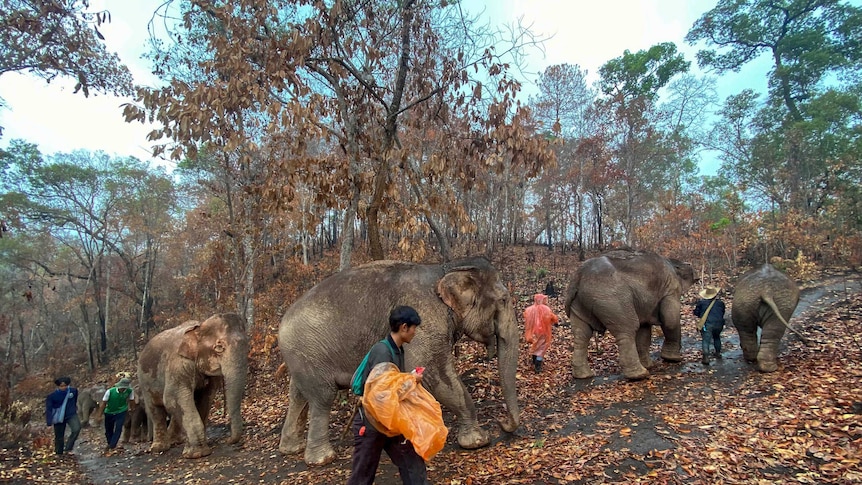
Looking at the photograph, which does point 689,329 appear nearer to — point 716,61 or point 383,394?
point 383,394

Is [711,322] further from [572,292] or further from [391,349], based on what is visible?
[391,349]

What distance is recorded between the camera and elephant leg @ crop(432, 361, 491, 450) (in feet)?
17.4

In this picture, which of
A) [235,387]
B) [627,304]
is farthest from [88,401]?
[627,304]

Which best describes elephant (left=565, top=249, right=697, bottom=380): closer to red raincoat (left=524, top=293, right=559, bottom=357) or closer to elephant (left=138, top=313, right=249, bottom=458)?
red raincoat (left=524, top=293, right=559, bottom=357)

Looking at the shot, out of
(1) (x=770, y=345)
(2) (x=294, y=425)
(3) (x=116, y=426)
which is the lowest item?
(3) (x=116, y=426)

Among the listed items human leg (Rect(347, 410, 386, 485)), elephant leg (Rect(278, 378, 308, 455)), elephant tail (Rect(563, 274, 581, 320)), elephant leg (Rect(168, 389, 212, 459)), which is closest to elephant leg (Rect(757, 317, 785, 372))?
elephant tail (Rect(563, 274, 581, 320))

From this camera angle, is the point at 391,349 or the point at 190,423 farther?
the point at 190,423

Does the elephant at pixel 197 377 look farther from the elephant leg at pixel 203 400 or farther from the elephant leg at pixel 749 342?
the elephant leg at pixel 749 342

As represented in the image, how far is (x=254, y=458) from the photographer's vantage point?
6422 millimetres

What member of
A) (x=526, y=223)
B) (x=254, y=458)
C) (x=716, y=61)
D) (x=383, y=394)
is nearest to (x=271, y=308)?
(x=254, y=458)

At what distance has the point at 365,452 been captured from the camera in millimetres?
3504

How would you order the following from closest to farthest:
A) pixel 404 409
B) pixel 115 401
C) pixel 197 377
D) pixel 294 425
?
pixel 404 409
pixel 294 425
pixel 197 377
pixel 115 401

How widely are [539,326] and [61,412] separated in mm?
9559

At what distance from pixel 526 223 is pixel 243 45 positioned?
138ft
